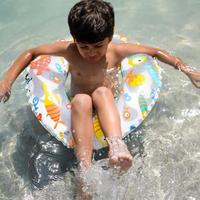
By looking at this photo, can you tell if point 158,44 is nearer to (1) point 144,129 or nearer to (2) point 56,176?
(1) point 144,129

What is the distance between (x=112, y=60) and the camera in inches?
134

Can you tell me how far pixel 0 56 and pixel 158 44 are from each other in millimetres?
1584

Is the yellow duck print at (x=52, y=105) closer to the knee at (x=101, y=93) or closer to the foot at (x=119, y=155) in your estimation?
the knee at (x=101, y=93)

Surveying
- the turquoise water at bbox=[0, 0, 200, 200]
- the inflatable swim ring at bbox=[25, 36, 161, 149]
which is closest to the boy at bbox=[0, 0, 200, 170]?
the inflatable swim ring at bbox=[25, 36, 161, 149]

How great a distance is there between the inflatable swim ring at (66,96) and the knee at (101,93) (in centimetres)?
→ 15

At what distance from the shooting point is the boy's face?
301 centimetres

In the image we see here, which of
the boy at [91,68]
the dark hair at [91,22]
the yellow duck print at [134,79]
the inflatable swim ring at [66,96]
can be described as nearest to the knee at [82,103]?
the boy at [91,68]

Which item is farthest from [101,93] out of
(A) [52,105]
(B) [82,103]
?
(A) [52,105]

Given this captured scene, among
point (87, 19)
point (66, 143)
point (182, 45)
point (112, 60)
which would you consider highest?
point (87, 19)

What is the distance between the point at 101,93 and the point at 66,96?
451mm

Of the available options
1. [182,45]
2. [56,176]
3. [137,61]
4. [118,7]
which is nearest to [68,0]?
[118,7]

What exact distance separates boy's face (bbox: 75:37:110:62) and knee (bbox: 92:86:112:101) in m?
0.23

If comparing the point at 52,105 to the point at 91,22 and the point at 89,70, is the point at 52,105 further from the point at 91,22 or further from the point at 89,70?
the point at 91,22

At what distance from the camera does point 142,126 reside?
3613 mm
